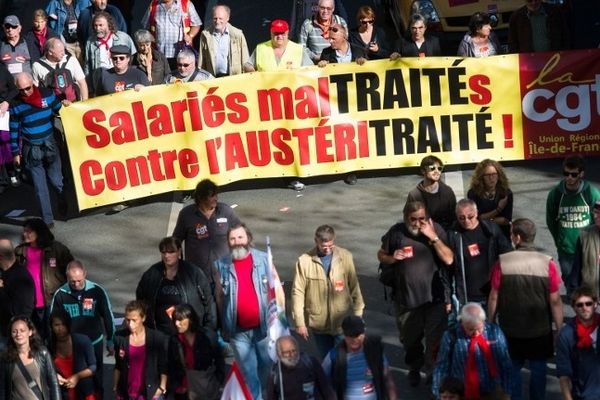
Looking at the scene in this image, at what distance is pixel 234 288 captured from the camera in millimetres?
14297

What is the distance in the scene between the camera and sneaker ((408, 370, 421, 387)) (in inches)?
578

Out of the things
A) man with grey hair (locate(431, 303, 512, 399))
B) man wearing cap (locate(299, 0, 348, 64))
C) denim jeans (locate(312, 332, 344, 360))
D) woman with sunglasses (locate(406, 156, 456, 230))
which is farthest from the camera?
man wearing cap (locate(299, 0, 348, 64))

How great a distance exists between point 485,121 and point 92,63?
16.4 ft

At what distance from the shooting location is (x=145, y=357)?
13789 mm

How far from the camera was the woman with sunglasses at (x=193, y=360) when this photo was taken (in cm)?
1373

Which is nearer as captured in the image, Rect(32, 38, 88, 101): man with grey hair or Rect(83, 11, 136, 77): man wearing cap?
Rect(32, 38, 88, 101): man with grey hair

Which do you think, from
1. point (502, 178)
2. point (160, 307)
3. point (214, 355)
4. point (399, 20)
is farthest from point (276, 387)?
point (399, 20)

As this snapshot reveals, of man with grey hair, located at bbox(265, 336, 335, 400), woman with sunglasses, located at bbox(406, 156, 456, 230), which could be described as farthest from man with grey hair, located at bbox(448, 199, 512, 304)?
man with grey hair, located at bbox(265, 336, 335, 400)

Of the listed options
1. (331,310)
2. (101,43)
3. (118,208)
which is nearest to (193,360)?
(331,310)

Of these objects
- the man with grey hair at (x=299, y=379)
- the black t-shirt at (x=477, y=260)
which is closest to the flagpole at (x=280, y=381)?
the man with grey hair at (x=299, y=379)

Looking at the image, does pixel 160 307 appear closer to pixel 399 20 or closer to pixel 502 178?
pixel 502 178

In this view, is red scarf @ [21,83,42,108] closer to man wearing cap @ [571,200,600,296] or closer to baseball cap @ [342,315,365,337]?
baseball cap @ [342,315,365,337]

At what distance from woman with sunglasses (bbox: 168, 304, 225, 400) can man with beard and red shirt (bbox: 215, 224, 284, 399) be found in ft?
1.73

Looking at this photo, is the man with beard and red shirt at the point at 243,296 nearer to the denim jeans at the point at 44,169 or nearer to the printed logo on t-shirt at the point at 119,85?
the denim jeans at the point at 44,169
